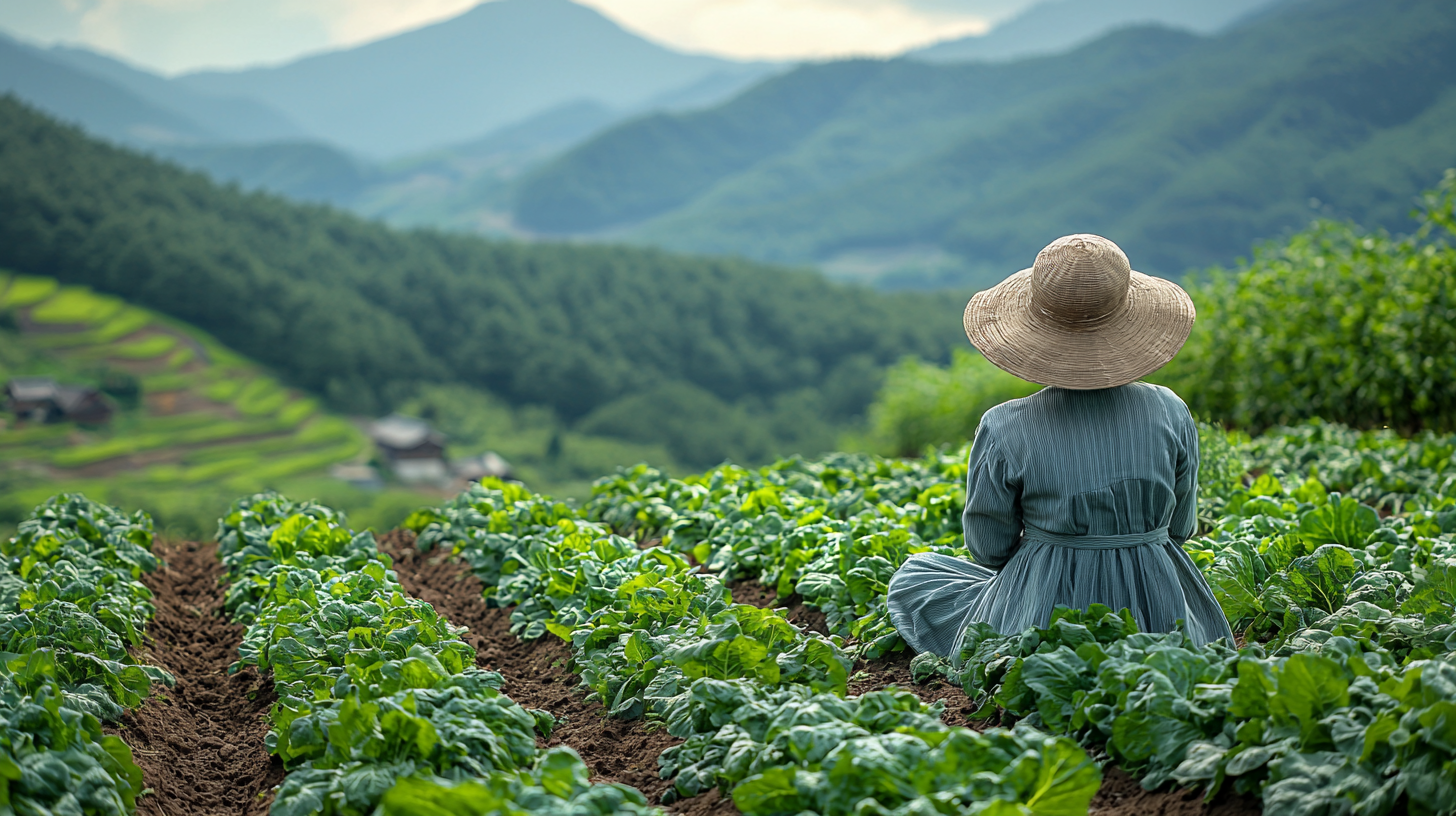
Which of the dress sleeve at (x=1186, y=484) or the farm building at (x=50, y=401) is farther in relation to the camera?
the farm building at (x=50, y=401)

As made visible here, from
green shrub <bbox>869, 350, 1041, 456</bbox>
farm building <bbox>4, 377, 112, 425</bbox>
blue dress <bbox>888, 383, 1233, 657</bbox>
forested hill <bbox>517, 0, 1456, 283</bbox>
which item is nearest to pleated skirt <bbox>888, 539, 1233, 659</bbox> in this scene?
blue dress <bbox>888, 383, 1233, 657</bbox>

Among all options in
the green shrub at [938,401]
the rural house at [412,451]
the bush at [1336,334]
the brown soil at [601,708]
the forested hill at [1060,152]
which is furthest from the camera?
the forested hill at [1060,152]

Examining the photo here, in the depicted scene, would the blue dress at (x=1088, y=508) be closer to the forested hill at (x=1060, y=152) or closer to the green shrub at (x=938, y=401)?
the green shrub at (x=938, y=401)

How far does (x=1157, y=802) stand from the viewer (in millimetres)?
2422

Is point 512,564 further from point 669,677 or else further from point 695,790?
point 695,790

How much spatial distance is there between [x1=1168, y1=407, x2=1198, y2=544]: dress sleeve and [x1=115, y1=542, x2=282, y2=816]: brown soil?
3.05 meters

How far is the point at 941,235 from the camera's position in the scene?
376ft

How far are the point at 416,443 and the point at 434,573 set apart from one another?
41.7 m

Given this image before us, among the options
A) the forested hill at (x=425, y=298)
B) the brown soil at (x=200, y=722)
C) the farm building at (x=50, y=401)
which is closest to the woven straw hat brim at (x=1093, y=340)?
the brown soil at (x=200, y=722)

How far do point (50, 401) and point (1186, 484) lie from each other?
4735 centimetres

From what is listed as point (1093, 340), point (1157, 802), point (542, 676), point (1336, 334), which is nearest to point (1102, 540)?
point (1093, 340)

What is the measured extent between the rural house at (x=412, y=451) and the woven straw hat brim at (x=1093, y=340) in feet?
143

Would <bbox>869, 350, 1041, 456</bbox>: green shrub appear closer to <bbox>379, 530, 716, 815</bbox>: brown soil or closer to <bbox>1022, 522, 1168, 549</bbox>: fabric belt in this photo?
<bbox>379, 530, 716, 815</bbox>: brown soil

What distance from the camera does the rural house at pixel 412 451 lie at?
1735 inches
